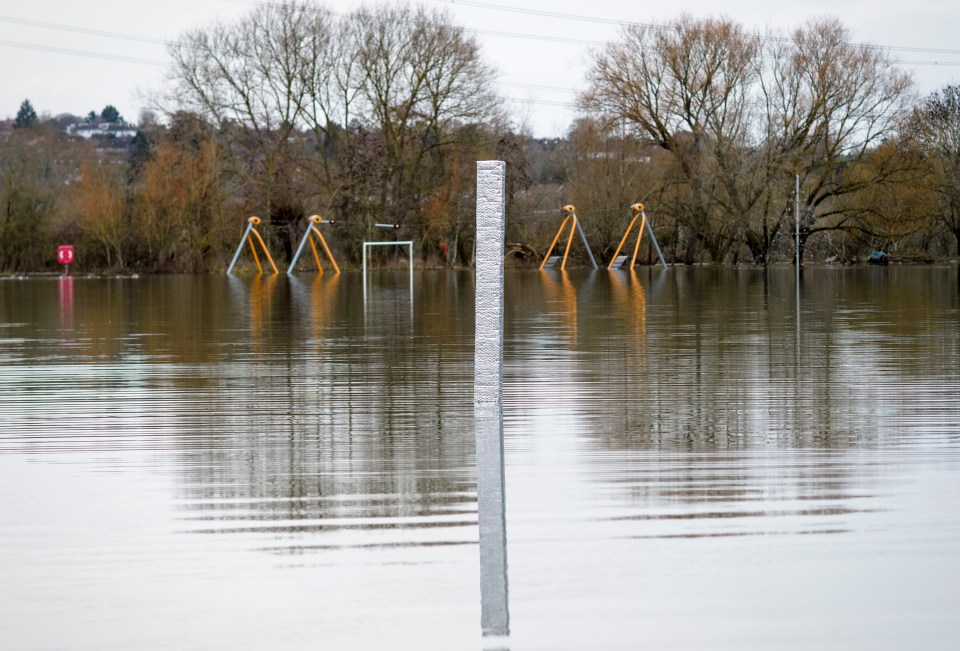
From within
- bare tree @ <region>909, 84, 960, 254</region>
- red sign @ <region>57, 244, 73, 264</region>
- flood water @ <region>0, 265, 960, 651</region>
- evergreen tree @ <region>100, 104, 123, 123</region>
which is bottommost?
flood water @ <region>0, 265, 960, 651</region>

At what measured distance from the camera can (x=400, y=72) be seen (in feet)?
159

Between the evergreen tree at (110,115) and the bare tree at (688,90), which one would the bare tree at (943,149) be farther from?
the evergreen tree at (110,115)

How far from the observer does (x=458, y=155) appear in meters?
49.3

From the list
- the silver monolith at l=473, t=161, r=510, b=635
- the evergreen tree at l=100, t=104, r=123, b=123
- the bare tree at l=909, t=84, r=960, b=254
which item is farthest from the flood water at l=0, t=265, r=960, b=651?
the evergreen tree at l=100, t=104, r=123, b=123

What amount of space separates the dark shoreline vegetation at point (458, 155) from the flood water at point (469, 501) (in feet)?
122

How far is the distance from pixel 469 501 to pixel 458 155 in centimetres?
4487

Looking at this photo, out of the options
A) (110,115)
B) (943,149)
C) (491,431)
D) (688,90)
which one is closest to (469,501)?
(491,431)

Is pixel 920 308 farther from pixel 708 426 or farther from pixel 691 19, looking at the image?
pixel 691 19

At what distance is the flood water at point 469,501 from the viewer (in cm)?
349

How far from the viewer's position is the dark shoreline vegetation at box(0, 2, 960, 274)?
4766cm

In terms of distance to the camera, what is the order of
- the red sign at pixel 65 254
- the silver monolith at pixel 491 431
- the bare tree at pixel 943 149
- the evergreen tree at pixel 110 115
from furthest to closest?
the evergreen tree at pixel 110 115 < the bare tree at pixel 943 149 < the red sign at pixel 65 254 < the silver monolith at pixel 491 431

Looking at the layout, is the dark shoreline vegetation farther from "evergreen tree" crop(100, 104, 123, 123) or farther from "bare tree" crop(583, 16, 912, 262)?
"evergreen tree" crop(100, 104, 123, 123)

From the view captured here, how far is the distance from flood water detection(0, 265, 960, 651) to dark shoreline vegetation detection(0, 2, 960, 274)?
1463 inches

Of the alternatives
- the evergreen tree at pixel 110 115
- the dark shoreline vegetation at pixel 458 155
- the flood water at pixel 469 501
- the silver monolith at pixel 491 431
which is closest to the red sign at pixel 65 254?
the dark shoreline vegetation at pixel 458 155
